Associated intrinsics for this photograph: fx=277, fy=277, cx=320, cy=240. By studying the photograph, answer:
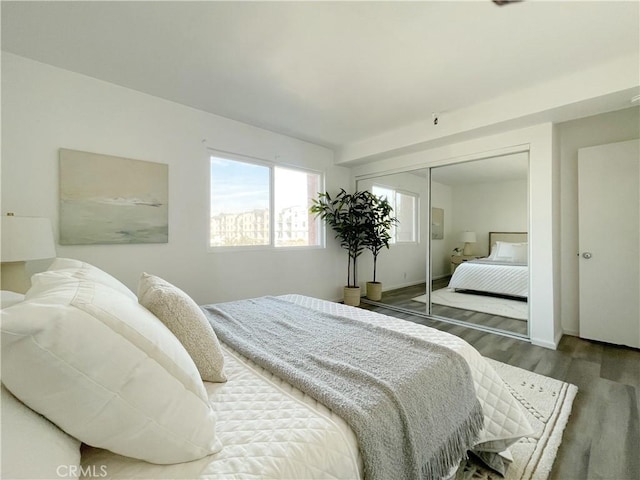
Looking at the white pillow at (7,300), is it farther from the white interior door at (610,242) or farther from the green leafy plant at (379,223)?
the white interior door at (610,242)

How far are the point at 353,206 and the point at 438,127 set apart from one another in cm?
172

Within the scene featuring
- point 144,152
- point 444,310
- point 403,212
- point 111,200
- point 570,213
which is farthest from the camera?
point 403,212

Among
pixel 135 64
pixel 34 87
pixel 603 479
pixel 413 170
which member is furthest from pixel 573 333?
pixel 34 87

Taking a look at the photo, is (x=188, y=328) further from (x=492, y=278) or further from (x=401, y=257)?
(x=401, y=257)

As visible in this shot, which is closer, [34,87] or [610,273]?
[34,87]

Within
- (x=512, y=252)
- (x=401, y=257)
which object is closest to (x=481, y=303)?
(x=512, y=252)

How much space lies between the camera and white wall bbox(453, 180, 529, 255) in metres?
3.19

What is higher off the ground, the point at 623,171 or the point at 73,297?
the point at 623,171

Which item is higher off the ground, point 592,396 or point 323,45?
point 323,45

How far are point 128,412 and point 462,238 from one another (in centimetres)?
398

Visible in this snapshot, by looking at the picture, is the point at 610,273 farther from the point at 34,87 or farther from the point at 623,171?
the point at 34,87

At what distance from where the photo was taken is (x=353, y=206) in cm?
457

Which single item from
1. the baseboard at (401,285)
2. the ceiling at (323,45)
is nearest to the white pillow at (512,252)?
the baseboard at (401,285)

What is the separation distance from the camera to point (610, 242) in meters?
2.91
